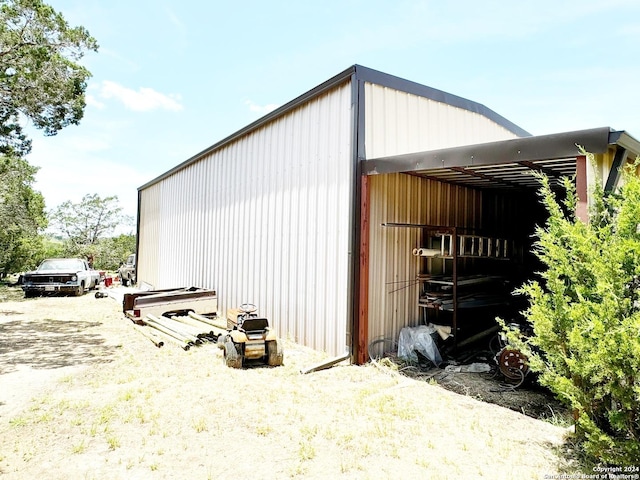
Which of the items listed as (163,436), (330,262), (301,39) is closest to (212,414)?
Result: (163,436)

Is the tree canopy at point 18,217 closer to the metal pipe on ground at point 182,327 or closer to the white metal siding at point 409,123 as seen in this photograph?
the metal pipe on ground at point 182,327

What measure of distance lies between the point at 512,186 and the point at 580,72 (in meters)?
2.87

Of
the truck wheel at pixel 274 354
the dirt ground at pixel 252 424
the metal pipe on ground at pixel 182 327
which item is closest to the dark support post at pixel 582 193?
the dirt ground at pixel 252 424

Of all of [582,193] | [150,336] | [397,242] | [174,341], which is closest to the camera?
[582,193]

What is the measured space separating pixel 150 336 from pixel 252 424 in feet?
14.1

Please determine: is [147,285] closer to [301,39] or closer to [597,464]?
[301,39]

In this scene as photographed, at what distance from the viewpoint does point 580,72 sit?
756 cm

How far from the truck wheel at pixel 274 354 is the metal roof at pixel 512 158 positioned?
2.81 m

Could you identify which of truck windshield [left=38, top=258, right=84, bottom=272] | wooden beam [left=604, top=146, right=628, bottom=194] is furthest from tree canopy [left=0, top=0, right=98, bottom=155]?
wooden beam [left=604, top=146, right=628, bottom=194]

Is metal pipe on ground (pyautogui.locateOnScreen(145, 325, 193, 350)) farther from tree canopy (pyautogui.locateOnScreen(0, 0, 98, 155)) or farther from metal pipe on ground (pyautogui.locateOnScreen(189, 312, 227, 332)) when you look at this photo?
tree canopy (pyautogui.locateOnScreen(0, 0, 98, 155))

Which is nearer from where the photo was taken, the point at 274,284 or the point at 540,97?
the point at 274,284

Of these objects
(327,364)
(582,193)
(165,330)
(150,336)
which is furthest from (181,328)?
(582,193)

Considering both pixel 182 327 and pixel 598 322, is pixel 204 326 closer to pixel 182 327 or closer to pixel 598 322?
pixel 182 327

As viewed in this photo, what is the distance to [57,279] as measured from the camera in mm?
13148
